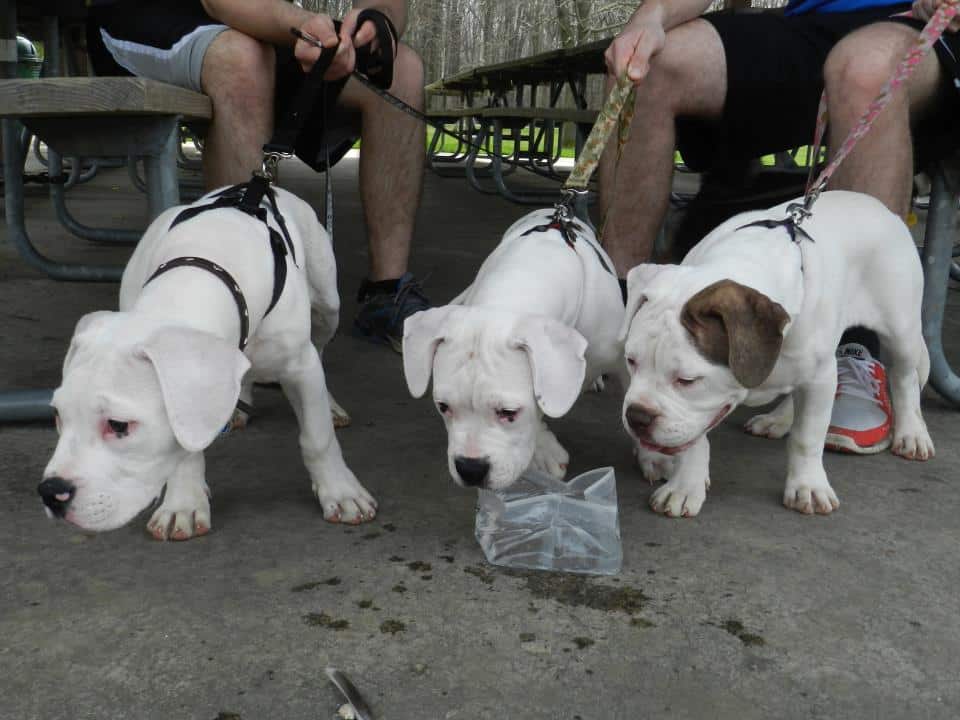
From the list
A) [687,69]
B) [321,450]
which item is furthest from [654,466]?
[687,69]

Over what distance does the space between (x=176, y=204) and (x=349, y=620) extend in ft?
5.44

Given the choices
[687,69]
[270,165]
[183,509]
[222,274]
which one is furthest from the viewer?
[687,69]

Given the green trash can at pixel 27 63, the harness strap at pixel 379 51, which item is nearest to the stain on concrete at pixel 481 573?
the harness strap at pixel 379 51

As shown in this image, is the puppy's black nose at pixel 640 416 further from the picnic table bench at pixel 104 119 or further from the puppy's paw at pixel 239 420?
the picnic table bench at pixel 104 119

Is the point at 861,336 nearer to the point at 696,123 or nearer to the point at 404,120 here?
the point at 696,123

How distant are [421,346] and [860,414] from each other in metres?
1.52

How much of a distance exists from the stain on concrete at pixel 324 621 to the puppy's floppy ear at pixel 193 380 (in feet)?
1.43

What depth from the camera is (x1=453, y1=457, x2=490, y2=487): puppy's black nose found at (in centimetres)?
238

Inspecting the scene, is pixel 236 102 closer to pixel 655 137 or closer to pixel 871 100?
pixel 655 137

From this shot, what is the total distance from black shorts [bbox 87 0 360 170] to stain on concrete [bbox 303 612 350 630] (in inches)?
74.2

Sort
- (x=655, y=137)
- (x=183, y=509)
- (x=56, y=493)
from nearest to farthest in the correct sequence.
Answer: (x=56, y=493)
(x=183, y=509)
(x=655, y=137)

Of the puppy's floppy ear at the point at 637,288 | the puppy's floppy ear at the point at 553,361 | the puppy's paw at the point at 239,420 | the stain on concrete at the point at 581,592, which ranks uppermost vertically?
the puppy's floppy ear at the point at 637,288

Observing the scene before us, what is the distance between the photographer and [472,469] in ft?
7.82

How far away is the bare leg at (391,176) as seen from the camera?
14.5 feet
